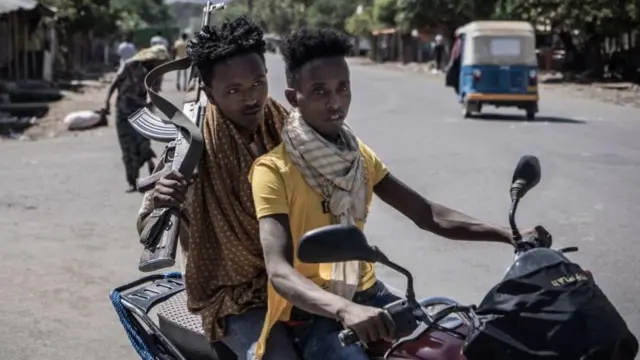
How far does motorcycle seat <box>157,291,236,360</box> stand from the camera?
121 inches

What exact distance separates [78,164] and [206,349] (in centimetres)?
1108

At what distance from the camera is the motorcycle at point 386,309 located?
214 centimetres

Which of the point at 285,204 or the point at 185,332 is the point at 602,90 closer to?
the point at 185,332

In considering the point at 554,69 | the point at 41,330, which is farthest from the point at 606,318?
the point at 554,69

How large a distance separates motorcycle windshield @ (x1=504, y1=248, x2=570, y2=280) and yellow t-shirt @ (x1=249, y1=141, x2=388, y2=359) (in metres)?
0.66

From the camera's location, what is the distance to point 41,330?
5.84 metres

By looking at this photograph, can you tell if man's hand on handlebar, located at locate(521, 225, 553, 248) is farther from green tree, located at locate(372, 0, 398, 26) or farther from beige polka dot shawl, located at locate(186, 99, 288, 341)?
green tree, located at locate(372, 0, 398, 26)

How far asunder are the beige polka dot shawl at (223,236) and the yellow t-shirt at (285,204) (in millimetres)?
164

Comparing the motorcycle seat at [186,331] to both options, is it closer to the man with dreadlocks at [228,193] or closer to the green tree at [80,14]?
the man with dreadlocks at [228,193]

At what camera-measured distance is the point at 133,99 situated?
35.2 feet

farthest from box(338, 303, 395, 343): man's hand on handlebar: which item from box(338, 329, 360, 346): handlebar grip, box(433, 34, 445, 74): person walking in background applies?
box(433, 34, 445, 74): person walking in background

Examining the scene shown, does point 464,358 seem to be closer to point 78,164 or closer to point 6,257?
point 6,257

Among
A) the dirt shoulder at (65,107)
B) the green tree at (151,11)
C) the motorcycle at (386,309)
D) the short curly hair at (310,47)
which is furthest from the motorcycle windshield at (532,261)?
the green tree at (151,11)

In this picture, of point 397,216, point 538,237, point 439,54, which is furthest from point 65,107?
point 439,54
